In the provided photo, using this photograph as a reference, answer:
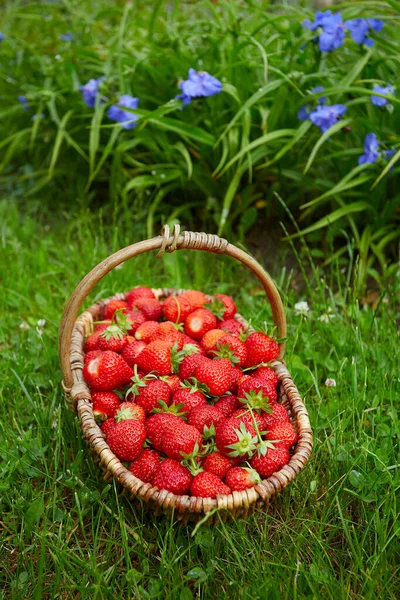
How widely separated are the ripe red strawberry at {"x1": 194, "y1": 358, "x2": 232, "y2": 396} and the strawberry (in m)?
0.30

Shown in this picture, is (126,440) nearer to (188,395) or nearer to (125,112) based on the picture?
(188,395)

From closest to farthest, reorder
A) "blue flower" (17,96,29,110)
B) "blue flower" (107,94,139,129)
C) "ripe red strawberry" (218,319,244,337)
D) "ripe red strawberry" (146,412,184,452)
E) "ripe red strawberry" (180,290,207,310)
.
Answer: "ripe red strawberry" (146,412,184,452)
"ripe red strawberry" (218,319,244,337)
"ripe red strawberry" (180,290,207,310)
"blue flower" (107,94,139,129)
"blue flower" (17,96,29,110)

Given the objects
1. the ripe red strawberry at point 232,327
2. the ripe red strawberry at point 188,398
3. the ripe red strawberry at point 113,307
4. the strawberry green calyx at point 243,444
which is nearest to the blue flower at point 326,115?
the ripe red strawberry at point 232,327

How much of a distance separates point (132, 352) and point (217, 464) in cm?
41

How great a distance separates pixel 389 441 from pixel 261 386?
1.14 ft

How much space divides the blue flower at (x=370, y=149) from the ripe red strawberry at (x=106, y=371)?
3.77ft

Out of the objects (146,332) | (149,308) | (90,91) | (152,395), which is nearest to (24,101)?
Result: (90,91)

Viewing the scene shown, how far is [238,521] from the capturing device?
1.33 meters

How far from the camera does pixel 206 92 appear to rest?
220 cm

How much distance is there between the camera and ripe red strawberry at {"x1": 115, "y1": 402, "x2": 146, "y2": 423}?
4.72 feet

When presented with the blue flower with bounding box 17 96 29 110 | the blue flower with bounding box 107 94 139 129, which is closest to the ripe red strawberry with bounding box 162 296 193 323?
the blue flower with bounding box 107 94 139 129

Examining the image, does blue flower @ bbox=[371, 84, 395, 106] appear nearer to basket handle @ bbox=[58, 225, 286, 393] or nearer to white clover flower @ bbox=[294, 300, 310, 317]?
white clover flower @ bbox=[294, 300, 310, 317]

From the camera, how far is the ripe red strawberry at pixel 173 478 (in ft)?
4.26

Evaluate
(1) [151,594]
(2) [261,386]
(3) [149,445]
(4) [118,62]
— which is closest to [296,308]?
(2) [261,386]
